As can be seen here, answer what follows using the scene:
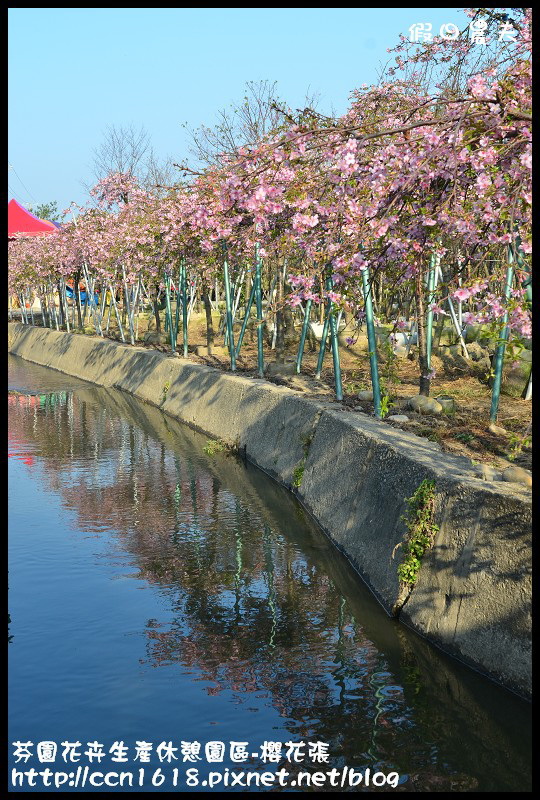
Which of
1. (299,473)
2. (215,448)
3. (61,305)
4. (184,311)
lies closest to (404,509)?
(299,473)

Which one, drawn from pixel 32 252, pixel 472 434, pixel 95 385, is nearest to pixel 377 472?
pixel 472 434

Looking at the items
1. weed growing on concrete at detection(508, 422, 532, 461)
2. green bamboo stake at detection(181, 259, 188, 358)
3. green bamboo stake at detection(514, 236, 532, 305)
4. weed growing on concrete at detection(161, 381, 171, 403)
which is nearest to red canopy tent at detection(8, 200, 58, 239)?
green bamboo stake at detection(181, 259, 188, 358)

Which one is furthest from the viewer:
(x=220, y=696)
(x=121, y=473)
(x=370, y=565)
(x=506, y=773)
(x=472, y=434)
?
(x=121, y=473)

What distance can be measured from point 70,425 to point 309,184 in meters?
13.5

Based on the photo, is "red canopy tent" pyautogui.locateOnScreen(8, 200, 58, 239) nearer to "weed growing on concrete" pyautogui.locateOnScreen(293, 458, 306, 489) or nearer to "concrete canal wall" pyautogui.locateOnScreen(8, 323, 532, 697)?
"concrete canal wall" pyautogui.locateOnScreen(8, 323, 532, 697)

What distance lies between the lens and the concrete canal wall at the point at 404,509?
7.59 meters

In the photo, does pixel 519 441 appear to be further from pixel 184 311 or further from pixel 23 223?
pixel 23 223

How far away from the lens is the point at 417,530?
890cm

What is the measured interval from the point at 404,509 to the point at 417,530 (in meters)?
0.70

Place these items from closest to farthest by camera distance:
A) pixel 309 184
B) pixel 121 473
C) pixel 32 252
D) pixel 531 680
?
pixel 531 680, pixel 309 184, pixel 121 473, pixel 32 252

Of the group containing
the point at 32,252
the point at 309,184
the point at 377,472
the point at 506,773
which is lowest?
the point at 506,773

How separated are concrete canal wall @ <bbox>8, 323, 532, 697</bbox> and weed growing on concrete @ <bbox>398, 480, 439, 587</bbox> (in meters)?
0.08

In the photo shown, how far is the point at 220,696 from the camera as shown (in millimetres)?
7727

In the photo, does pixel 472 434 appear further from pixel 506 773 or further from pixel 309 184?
pixel 506 773
